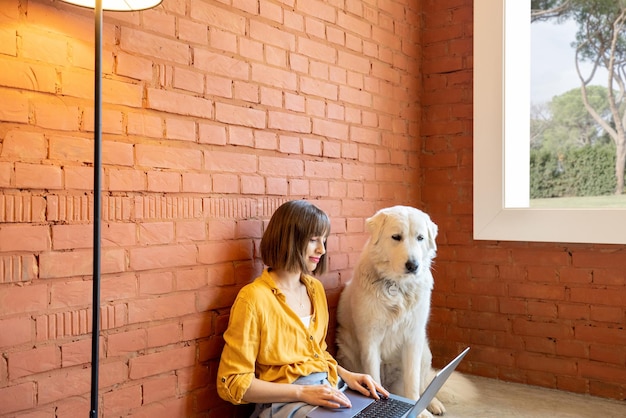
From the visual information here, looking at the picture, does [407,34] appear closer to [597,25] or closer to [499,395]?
[597,25]

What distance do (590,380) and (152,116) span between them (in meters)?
2.61

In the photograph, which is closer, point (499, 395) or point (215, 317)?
point (215, 317)

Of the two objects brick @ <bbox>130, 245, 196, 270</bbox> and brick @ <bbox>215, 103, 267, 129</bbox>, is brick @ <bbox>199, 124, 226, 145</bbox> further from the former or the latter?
brick @ <bbox>130, 245, 196, 270</bbox>

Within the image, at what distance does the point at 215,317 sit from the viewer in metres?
2.07

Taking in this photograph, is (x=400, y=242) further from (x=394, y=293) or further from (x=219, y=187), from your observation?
(x=219, y=187)

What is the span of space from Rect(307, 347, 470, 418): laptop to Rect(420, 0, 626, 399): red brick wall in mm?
1375

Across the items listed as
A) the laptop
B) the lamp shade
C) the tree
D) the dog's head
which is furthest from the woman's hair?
the tree

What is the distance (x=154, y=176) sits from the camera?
6.04 feet

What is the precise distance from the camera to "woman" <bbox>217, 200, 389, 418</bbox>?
1.82 m

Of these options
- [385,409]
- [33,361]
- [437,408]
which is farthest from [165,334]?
[437,408]

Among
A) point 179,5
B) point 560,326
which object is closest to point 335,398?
point 179,5

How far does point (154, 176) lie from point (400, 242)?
1.09 m

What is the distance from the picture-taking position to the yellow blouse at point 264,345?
6.07 ft

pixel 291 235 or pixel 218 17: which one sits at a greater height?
pixel 218 17
